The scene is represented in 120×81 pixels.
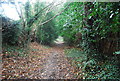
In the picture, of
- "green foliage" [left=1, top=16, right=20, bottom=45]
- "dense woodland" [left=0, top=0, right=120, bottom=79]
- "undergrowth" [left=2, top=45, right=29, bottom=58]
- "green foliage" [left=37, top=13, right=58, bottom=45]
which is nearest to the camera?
"dense woodland" [left=0, top=0, right=120, bottom=79]

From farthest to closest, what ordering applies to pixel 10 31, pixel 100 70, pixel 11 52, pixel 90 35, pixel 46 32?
1. pixel 46 32
2. pixel 10 31
3. pixel 11 52
4. pixel 90 35
5. pixel 100 70

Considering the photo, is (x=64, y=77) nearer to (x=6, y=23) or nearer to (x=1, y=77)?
(x=1, y=77)

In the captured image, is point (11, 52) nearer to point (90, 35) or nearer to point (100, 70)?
point (90, 35)

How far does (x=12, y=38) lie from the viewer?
6.23 meters

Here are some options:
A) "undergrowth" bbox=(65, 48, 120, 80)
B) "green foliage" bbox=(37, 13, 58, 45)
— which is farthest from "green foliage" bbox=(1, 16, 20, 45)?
"undergrowth" bbox=(65, 48, 120, 80)

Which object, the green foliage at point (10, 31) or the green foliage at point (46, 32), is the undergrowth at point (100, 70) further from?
the green foliage at point (46, 32)

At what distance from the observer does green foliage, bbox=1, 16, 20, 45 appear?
5402 millimetres

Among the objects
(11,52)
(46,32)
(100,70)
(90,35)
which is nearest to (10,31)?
(11,52)

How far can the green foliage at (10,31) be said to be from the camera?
17.7 ft

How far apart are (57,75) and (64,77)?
26cm

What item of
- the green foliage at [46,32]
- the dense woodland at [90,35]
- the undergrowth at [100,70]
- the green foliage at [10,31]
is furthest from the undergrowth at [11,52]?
the green foliage at [46,32]

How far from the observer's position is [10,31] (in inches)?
234

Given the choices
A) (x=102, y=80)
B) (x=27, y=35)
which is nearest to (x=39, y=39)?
(x=27, y=35)

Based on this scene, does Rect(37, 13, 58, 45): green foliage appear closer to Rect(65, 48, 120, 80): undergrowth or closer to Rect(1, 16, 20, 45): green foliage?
Rect(1, 16, 20, 45): green foliage
